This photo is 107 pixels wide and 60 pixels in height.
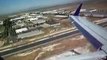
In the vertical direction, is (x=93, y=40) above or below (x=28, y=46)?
above

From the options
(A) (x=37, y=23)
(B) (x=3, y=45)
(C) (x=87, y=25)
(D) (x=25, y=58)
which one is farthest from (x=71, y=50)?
(A) (x=37, y=23)

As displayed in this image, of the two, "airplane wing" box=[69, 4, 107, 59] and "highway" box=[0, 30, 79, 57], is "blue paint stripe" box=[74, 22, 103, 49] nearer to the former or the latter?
"airplane wing" box=[69, 4, 107, 59]

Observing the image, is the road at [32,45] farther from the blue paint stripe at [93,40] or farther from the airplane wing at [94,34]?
the blue paint stripe at [93,40]

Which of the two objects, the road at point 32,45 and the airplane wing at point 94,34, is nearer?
the airplane wing at point 94,34

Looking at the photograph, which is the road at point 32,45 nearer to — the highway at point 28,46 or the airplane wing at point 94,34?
the highway at point 28,46

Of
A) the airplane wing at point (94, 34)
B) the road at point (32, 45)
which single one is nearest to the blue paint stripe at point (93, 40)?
the airplane wing at point (94, 34)

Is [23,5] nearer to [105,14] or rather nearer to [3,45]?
[3,45]

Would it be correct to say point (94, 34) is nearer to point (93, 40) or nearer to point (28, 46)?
point (93, 40)

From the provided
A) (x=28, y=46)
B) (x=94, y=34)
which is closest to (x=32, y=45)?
(x=28, y=46)

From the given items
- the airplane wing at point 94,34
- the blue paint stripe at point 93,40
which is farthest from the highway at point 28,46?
the blue paint stripe at point 93,40

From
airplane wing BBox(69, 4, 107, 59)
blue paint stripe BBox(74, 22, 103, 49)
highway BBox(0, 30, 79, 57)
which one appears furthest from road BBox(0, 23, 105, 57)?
blue paint stripe BBox(74, 22, 103, 49)

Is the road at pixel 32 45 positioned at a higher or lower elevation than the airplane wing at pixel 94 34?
lower
